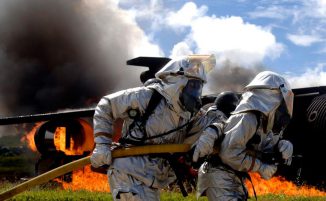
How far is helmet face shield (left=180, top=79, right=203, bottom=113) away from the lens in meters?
5.79

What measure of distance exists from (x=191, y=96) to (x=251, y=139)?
0.74 metres

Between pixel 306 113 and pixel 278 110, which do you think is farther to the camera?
pixel 306 113

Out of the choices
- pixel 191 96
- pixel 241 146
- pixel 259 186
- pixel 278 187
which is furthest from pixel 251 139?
pixel 259 186

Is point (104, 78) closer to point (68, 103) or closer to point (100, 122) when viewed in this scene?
point (68, 103)

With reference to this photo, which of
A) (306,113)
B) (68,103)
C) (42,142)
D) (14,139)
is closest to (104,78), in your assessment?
(68,103)

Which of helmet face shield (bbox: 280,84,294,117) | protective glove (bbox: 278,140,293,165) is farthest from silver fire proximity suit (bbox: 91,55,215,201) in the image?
protective glove (bbox: 278,140,293,165)

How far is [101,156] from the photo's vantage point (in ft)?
18.6

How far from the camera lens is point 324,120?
15117 millimetres

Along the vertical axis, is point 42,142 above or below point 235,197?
below

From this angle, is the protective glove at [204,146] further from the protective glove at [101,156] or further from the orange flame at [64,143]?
the orange flame at [64,143]

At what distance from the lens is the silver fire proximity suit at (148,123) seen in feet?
18.6

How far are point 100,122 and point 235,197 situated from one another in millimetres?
1533

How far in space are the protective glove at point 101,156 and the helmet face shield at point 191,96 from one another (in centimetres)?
87

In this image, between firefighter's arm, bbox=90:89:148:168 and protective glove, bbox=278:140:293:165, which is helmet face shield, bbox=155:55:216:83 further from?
protective glove, bbox=278:140:293:165
